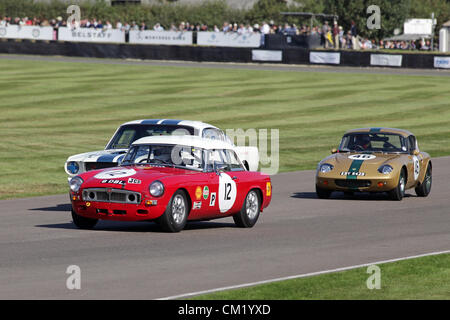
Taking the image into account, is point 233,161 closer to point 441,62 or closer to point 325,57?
point 441,62

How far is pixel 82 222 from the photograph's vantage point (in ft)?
44.2

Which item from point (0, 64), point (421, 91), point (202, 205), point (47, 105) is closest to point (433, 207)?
point (202, 205)

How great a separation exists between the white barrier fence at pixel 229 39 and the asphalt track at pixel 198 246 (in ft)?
145

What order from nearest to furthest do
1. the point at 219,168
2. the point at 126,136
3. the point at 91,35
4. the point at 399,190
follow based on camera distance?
the point at 219,168 → the point at 126,136 → the point at 399,190 → the point at 91,35

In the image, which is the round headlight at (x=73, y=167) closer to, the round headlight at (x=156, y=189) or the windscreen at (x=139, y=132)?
the windscreen at (x=139, y=132)

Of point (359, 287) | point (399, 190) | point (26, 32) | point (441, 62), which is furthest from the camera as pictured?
point (26, 32)

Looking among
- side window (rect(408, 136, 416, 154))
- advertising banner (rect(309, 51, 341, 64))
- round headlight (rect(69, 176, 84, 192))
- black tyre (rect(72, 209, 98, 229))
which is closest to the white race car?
black tyre (rect(72, 209, 98, 229))

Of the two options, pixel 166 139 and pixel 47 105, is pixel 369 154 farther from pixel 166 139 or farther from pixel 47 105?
pixel 47 105

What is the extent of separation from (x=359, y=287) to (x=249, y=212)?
5169 millimetres

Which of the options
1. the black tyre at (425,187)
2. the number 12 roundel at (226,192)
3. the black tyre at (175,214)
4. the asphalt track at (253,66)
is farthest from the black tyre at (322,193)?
the asphalt track at (253,66)

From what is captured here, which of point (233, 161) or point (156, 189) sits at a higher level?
point (233, 161)

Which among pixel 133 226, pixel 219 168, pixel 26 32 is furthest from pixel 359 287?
pixel 26 32

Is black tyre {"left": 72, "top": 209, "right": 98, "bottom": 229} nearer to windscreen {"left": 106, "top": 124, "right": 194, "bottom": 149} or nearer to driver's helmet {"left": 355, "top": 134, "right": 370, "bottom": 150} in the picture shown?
windscreen {"left": 106, "top": 124, "right": 194, "bottom": 149}

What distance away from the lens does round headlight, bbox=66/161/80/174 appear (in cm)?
1545
